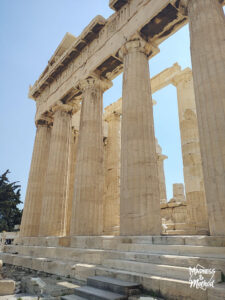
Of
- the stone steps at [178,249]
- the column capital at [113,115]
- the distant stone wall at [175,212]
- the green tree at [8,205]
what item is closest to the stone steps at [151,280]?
the stone steps at [178,249]

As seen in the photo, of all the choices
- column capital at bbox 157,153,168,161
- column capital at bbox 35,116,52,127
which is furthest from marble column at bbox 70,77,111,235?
column capital at bbox 157,153,168,161

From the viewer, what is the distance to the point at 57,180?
18969 millimetres

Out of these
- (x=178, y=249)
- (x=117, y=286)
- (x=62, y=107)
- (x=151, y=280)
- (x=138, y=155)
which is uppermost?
(x=62, y=107)

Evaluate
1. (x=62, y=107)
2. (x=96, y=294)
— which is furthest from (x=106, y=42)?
(x=96, y=294)

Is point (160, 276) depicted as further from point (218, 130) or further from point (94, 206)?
point (94, 206)

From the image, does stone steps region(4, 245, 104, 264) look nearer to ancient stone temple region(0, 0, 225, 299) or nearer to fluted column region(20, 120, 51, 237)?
ancient stone temple region(0, 0, 225, 299)

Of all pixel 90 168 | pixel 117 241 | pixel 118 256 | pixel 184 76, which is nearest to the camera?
pixel 118 256

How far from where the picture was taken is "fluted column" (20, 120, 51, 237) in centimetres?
2030

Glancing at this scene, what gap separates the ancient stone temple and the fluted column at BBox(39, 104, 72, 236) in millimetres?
83

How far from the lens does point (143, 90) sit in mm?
12789

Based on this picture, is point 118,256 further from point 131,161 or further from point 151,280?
point 131,161

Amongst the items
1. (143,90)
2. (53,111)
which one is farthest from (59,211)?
(143,90)

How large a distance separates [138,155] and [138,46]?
6.92m

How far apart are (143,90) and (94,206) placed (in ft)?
24.7
